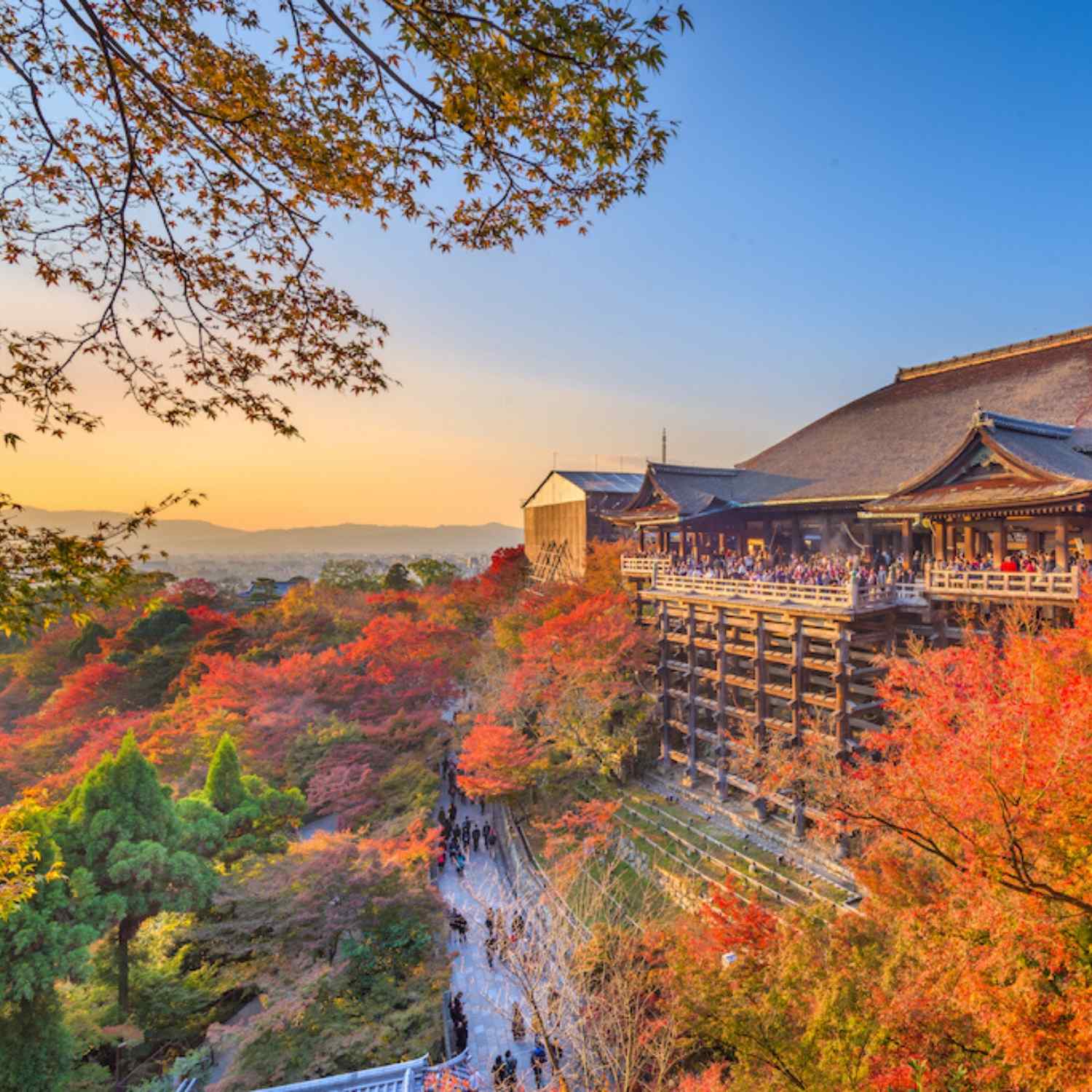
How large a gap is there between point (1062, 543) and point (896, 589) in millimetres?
3446

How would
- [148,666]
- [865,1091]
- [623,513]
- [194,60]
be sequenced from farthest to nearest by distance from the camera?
[148,666], [623,513], [865,1091], [194,60]

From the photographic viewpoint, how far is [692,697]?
20172 millimetres

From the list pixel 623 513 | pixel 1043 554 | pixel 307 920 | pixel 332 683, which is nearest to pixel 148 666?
pixel 332 683

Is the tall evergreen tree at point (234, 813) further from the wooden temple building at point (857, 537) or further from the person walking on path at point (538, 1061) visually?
the wooden temple building at point (857, 537)

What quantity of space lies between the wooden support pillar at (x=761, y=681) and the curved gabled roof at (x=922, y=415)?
4653mm

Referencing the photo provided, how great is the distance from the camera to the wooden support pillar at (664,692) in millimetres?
21812

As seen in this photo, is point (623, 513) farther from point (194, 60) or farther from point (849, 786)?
point (194, 60)

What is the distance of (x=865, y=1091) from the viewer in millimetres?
6922

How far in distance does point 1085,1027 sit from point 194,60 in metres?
11.8

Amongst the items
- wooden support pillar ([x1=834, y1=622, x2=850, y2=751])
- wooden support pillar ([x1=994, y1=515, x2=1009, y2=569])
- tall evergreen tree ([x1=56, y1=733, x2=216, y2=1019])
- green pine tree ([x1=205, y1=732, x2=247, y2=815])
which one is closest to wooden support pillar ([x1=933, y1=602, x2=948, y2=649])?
wooden support pillar ([x1=994, y1=515, x2=1009, y2=569])

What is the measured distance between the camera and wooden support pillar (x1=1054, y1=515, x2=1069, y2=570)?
13.0 metres

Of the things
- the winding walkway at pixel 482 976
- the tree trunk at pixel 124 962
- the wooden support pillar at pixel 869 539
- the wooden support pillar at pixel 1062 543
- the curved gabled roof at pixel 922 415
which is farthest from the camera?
the wooden support pillar at pixel 869 539

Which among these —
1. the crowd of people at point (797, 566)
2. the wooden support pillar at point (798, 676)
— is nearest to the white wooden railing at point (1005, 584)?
the crowd of people at point (797, 566)

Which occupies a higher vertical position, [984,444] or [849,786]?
[984,444]
